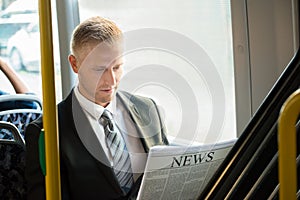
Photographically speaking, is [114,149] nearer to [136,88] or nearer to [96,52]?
[96,52]

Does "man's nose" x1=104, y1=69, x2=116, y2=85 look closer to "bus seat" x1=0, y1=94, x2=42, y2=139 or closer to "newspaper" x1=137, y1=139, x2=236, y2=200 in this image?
"newspaper" x1=137, y1=139, x2=236, y2=200

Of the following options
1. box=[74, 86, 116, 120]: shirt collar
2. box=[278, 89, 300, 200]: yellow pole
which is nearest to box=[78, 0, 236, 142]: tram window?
box=[74, 86, 116, 120]: shirt collar

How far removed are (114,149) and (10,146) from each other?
0.39 m

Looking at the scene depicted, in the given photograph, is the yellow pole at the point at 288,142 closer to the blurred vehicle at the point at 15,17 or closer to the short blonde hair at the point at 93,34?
the short blonde hair at the point at 93,34

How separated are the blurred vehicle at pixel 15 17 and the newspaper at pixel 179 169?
1.86 metres

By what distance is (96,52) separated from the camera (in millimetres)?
1943

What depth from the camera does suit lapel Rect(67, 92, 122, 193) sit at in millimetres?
1902

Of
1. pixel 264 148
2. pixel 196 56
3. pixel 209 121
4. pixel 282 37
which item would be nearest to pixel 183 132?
pixel 209 121

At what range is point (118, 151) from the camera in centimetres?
198

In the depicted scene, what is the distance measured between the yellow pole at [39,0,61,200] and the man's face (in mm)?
424

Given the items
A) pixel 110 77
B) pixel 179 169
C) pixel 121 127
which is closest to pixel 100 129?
pixel 121 127

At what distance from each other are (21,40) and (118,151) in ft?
5.17

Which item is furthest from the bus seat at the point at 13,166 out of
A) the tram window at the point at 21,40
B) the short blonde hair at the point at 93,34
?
the tram window at the point at 21,40

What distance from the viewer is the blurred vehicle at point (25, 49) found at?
3332mm
